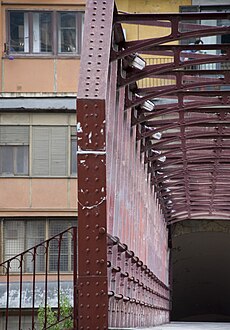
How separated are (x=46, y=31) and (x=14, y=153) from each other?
3270 millimetres

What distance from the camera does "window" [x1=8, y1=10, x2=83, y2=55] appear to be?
110ft

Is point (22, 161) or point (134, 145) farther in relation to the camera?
point (22, 161)

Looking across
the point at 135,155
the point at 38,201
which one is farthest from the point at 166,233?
the point at 135,155

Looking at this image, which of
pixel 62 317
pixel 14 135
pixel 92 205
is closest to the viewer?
pixel 92 205

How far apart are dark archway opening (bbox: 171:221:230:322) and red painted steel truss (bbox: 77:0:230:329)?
11.7 metres

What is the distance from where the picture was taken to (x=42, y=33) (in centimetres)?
3356

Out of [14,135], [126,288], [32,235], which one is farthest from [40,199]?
[126,288]

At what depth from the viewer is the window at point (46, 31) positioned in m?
33.5

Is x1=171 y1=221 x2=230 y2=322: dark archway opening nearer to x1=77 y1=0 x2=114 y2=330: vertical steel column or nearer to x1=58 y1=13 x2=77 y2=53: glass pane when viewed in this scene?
x1=58 y1=13 x2=77 y2=53: glass pane

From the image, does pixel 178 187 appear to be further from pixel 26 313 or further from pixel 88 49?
pixel 88 49

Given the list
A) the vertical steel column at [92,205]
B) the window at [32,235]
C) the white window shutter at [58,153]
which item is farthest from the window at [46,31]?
the vertical steel column at [92,205]

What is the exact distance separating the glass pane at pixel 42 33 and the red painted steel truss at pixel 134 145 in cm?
528

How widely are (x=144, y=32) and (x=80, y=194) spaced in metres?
22.8

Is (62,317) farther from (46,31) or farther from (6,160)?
(46,31)
